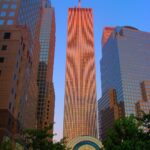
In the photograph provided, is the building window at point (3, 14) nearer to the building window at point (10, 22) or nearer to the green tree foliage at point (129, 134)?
the building window at point (10, 22)

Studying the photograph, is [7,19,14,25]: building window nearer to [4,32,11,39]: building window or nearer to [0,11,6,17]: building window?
[0,11,6,17]: building window

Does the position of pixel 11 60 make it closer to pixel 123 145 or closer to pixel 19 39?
pixel 19 39

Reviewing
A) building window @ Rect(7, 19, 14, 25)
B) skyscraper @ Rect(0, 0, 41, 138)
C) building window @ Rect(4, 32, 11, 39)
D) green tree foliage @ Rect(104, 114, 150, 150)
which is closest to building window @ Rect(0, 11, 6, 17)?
skyscraper @ Rect(0, 0, 41, 138)

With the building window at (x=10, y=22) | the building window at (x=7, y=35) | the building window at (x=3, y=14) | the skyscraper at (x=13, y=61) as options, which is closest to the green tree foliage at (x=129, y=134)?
the skyscraper at (x=13, y=61)

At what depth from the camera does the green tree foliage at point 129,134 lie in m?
31.7

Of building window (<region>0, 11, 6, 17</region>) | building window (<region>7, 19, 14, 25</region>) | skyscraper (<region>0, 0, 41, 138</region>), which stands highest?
building window (<region>0, 11, 6, 17</region>)

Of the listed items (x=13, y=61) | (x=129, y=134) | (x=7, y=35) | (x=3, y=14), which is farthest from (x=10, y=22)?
(x=129, y=134)

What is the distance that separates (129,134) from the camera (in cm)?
3516

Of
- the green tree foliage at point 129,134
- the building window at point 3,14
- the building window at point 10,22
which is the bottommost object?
the green tree foliage at point 129,134

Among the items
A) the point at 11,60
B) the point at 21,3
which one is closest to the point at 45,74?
the point at 21,3

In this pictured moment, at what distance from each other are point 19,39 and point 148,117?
176 ft

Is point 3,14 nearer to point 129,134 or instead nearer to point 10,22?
point 10,22

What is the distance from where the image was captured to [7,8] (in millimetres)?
89062

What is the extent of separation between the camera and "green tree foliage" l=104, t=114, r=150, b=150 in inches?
1246
